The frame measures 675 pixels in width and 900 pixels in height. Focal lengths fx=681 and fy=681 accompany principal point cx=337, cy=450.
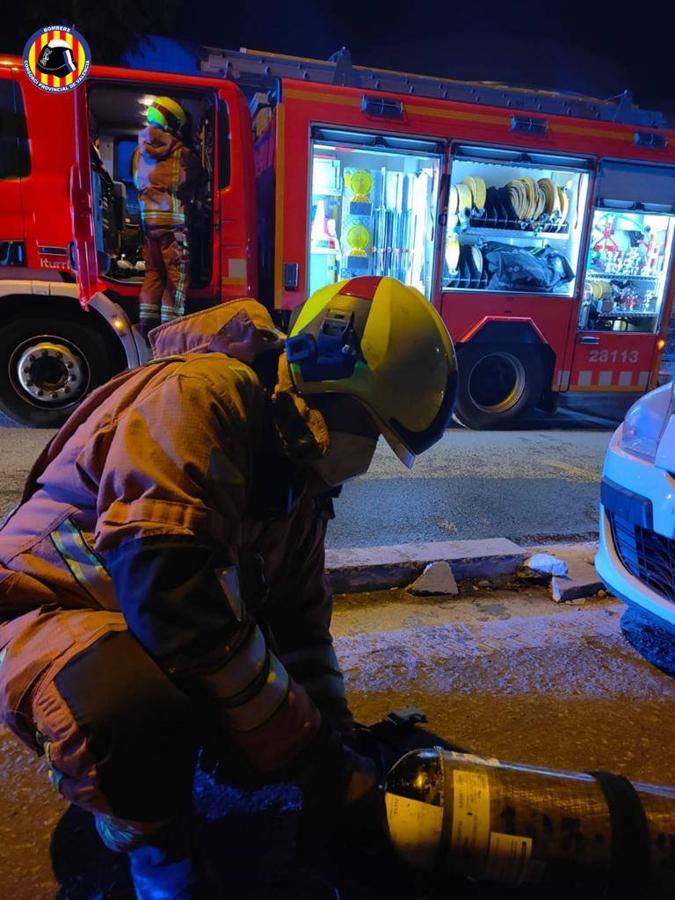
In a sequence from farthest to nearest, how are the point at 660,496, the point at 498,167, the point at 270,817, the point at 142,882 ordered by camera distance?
the point at 498,167, the point at 660,496, the point at 270,817, the point at 142,882

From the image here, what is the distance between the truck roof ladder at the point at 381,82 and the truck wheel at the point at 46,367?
8.82 ft

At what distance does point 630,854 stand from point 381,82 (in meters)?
6.59

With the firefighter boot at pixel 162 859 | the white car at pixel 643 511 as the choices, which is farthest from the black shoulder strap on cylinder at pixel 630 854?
Result: the white car at pixel 643 511

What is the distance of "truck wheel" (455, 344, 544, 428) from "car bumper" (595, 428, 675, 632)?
4322 mm

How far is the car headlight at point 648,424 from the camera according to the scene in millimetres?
2531

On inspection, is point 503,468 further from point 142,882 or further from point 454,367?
point 142,882

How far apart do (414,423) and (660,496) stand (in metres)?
1.28

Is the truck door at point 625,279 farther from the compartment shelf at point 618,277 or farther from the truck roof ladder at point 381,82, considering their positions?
the truck roof ladder at point 381,82

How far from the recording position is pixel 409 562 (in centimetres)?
321

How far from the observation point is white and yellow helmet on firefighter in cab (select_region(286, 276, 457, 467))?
4.75 feet

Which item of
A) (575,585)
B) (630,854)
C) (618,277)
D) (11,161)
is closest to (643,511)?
(575,585)

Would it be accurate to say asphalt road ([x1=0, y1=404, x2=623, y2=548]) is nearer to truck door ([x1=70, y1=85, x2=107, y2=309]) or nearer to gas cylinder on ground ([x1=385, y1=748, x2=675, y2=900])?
truck door ([x1=70, y1=85, x2=107, y2=309])

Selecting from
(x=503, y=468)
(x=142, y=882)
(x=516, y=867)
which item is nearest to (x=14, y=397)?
(x=503, y=468)

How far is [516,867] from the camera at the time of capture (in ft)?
4.31
